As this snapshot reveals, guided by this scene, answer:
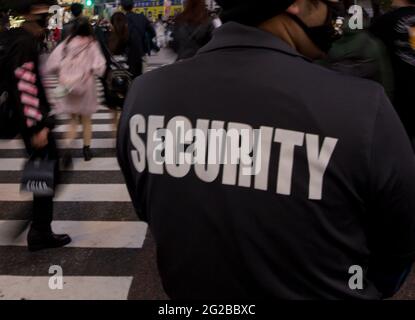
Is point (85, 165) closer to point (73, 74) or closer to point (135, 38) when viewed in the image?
point (73, 74)

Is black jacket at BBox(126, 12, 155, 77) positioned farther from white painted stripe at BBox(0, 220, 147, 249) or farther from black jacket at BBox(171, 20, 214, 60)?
white painted stripe at BBox(0, 220, 147, 249)

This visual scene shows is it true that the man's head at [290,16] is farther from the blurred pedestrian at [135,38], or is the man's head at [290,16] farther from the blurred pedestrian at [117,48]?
the blurred pedestrian at [135,38]

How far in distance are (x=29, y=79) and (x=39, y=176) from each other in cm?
72

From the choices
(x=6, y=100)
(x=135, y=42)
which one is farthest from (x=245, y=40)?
(x=135, y=42)

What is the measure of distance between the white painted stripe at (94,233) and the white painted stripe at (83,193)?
2.11 feet

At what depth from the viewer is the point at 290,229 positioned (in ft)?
3.66

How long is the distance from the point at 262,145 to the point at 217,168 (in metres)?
0.12

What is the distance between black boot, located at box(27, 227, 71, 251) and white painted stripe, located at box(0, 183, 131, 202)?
3.87ft

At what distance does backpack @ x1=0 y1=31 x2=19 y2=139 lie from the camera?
3484mm

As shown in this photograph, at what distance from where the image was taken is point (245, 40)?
3.84ft

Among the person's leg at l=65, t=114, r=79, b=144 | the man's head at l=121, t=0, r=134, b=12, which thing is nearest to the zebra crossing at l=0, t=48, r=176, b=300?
the person's leg at l=65, t=114, r=79, b=144

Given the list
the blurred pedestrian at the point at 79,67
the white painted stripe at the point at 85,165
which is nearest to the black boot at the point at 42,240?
the white painted stripe at the point at 85,165
